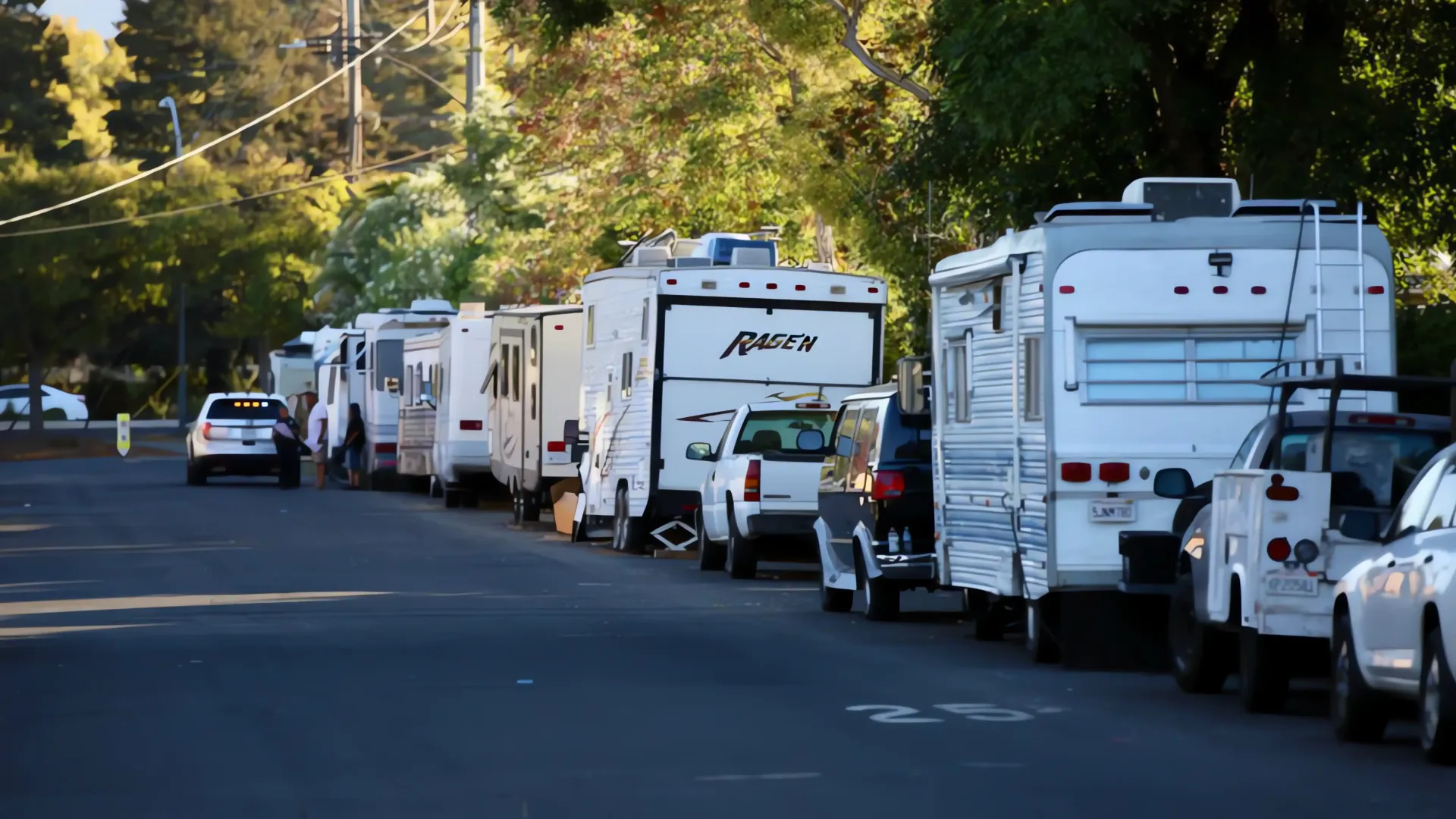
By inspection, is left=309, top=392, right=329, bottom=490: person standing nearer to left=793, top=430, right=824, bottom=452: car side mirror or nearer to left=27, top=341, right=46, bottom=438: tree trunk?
left=793, top=430, right=824, bottom=452: car side mirror

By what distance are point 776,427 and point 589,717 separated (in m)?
12.5

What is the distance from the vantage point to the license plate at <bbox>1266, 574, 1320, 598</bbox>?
13.4m

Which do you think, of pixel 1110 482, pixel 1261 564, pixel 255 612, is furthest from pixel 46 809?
pixel 255 612

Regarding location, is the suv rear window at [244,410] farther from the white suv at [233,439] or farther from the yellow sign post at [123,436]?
the yellow sign post at [123,436]

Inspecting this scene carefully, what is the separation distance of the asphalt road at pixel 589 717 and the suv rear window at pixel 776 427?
160 cm

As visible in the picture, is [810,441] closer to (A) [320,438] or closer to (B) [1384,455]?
(B) [1384,455]

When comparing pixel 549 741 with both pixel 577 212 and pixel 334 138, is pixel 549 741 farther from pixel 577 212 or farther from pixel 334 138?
pixel 334 138

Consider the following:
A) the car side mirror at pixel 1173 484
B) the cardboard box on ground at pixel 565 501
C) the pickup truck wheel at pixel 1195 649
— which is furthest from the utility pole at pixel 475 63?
the pickup truck wheel at pixel 1195 649

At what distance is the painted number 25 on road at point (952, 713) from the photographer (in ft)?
44.4

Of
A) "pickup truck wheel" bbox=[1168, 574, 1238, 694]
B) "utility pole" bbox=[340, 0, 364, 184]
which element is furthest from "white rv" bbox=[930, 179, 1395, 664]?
"utility pole" bbox=[340, 0, 364, 184]

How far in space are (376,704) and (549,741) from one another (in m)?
1.92

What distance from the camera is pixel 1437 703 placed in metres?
11.4

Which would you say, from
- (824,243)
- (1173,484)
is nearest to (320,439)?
(824,243)

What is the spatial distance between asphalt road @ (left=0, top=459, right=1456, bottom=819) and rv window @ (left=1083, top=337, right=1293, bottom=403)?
1.72m
